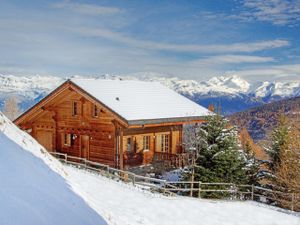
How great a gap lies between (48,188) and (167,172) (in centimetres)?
1983

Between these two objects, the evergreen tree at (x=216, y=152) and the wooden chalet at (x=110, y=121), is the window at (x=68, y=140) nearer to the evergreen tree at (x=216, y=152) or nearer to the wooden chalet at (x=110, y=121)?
the wooden chalet at (x=110, y=121)

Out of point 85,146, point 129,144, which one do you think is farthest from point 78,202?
point 85,146

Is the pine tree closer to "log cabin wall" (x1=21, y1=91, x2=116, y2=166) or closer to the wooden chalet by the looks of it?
the wooden chalet

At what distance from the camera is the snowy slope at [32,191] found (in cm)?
865

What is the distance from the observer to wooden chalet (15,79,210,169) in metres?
28.4

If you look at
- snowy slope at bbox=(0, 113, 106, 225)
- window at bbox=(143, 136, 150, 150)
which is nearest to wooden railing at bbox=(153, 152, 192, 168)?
window at bbox=(143, 136, 150, 150)

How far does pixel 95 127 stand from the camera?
29.8 meters

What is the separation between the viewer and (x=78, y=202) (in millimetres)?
11227

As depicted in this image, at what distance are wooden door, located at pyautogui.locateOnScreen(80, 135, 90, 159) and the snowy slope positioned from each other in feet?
57.3

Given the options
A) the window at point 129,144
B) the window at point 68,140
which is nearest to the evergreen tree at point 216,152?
the window at point 129,144

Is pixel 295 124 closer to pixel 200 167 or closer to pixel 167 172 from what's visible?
pixel 200 167

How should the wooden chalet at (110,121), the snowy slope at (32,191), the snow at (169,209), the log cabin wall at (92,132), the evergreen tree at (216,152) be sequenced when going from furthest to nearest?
the log cabin wall at (92,132), the wooden chalet at (110,121), the evergreen tree at (216,152), the snow at (169,209), the snowy slope at (32,191)

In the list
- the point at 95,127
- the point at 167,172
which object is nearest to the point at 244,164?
the point at 167,172

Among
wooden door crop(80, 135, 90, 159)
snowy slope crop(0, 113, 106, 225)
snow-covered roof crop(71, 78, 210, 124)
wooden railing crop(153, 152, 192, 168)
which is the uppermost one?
snow-covered roof crop(71, 78, 210, 124)
